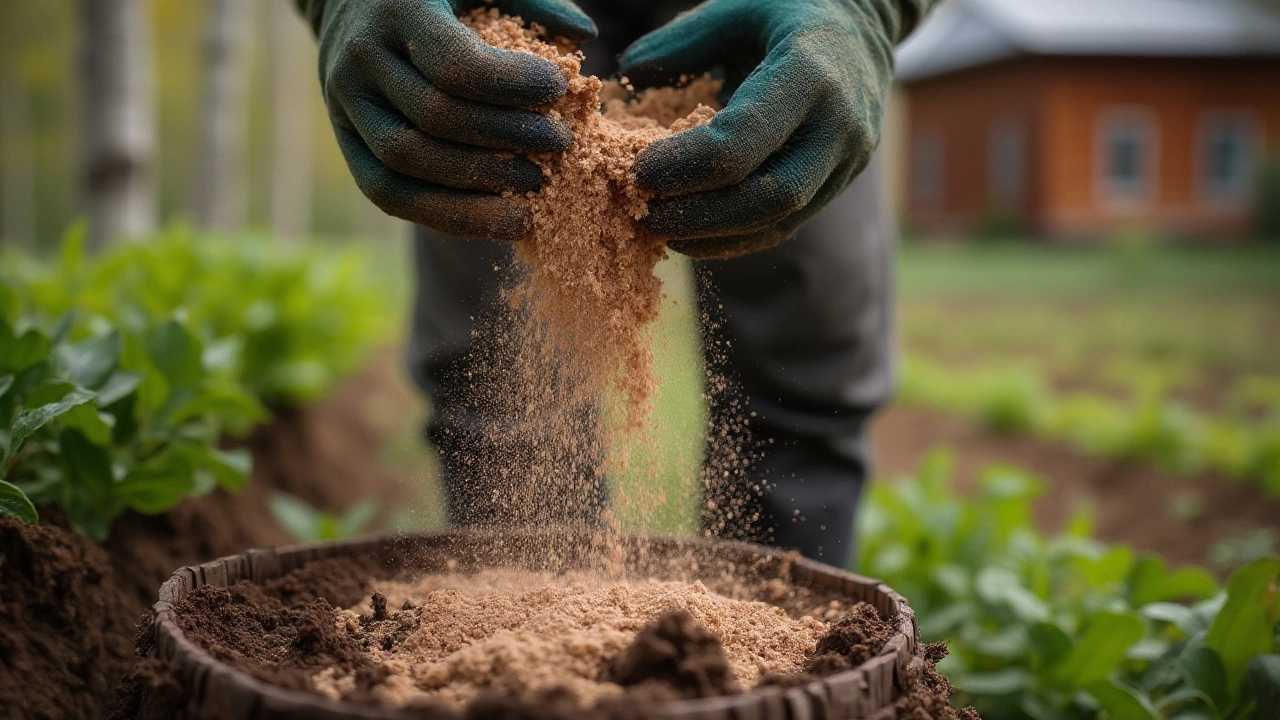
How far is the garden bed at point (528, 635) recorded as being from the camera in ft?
3.25

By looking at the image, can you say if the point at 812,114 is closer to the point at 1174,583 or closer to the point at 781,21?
the point at 781,21

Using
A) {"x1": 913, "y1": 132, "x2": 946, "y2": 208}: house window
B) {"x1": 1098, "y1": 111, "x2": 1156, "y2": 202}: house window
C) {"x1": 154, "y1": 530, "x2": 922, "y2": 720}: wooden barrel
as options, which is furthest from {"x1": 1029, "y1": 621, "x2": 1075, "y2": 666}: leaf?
{"x1": 913, "y1": 132, "x2": 946, "y2": 208}: house window

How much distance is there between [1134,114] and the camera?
16422 mm

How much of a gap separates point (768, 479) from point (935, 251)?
52.4 feet

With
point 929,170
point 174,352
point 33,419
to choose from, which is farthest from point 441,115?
point 929,170

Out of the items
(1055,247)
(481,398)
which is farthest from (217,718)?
(1055,247)

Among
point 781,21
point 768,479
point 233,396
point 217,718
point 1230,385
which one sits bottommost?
point 1230,385

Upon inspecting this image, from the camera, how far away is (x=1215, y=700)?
5.74 feet

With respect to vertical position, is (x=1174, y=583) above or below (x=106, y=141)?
below

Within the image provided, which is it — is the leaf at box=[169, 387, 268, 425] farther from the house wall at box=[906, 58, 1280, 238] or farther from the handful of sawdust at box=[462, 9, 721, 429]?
the house wall at box=[906, 58, 1280, 238]

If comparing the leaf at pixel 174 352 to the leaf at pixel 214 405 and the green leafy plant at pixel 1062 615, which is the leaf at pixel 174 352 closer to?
the leaf at pixel 214 405

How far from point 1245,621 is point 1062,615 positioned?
2.01ft

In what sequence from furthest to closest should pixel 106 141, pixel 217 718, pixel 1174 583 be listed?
pixel 106 141 → pixel 1174 583 → pixel 217 718

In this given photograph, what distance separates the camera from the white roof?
15758mm
